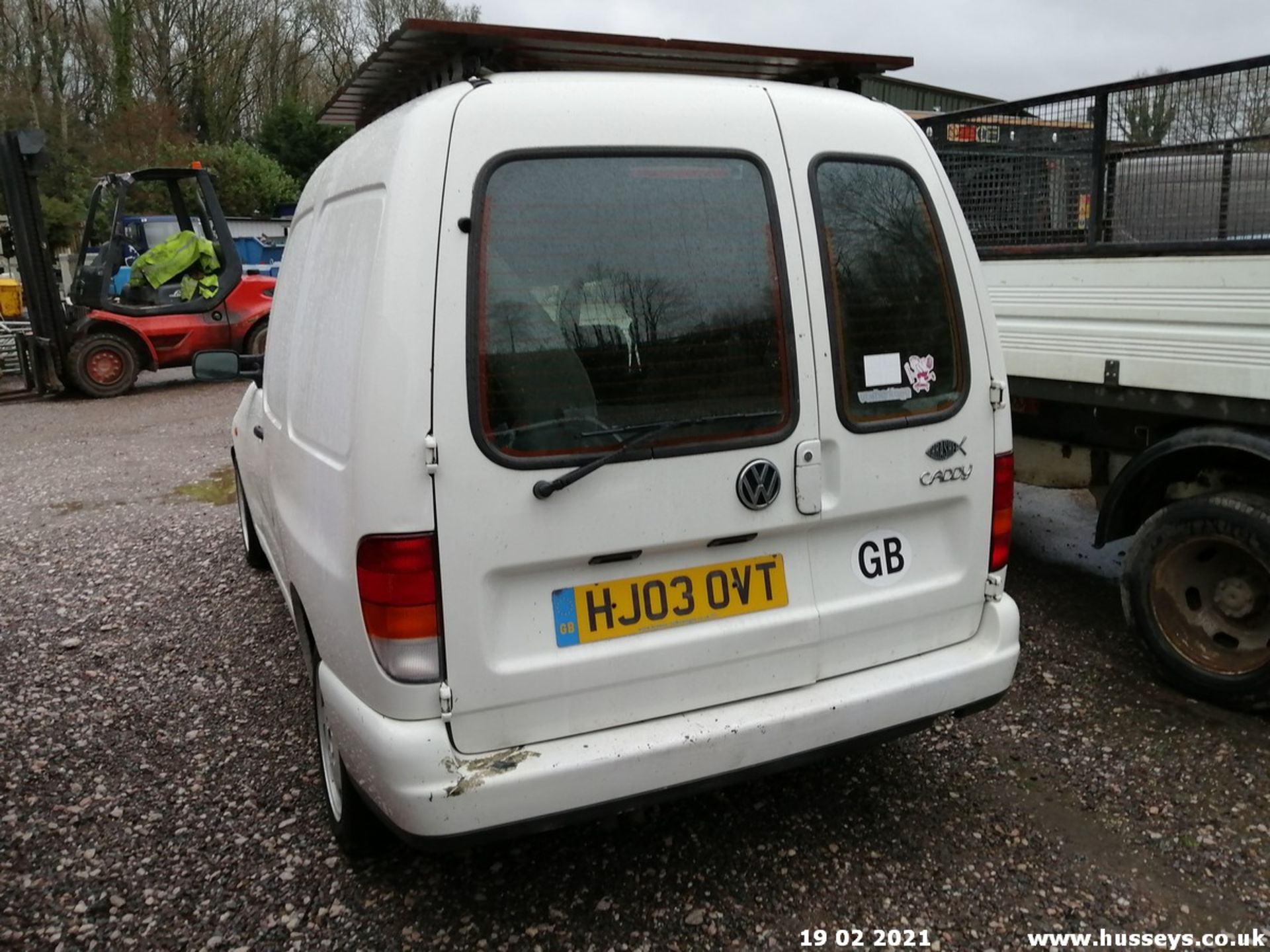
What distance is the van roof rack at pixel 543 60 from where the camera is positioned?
2697 mm

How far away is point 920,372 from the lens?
2.70m

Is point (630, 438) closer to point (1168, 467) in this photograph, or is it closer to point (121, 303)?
point (1168, 467)

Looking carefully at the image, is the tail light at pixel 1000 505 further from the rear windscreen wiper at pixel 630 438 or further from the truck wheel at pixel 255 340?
the truck wheel at pixel 255 340

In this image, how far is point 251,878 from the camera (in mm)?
2879

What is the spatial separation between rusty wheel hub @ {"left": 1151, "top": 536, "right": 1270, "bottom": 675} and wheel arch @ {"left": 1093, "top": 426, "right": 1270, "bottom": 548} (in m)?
0.25

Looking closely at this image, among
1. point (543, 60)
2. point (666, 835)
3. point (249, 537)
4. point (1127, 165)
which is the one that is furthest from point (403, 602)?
point (249, 537)

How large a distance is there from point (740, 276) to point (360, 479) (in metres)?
1.01

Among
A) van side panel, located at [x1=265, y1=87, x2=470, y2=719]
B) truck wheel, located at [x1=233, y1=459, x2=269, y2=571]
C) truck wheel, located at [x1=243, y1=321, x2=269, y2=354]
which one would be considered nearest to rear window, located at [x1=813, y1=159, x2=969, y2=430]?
van side panel, located at [x1=265, y1=87, x2=470, y2=719]

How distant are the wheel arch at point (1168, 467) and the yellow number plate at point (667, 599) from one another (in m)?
1.90

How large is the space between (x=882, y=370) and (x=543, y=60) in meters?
1.32

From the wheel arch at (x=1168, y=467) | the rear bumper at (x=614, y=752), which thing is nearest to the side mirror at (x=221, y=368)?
the rear bumper at (x=614, y=752)

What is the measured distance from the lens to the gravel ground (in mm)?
2648
